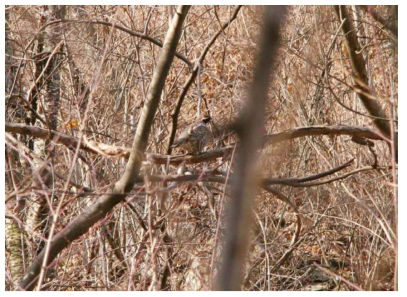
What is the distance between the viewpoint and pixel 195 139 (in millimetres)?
3900

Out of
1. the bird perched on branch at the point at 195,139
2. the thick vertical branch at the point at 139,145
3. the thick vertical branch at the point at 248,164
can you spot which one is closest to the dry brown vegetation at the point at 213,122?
the bird perched on branch at the point at 195,139

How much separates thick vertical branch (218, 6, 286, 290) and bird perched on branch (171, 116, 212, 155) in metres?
2.80

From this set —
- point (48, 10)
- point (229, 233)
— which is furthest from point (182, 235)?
point (229, 233)

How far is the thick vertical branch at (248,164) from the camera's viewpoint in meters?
0.91

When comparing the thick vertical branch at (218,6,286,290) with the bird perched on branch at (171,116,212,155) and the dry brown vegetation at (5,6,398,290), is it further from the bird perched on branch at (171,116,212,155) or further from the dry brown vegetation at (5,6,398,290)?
the dry brown vegetation at (5,6,398,290)

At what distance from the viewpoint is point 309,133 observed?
11.2ft

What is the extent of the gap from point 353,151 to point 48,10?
A: 2792mm

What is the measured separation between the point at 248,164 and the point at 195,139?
9.70ft

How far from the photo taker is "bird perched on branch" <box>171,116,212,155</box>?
3.84 metres

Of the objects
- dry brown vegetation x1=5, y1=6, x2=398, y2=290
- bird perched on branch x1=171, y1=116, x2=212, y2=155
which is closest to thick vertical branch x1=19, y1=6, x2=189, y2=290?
bird perched on branch x1=171, y1=116, x2=212, y2=155

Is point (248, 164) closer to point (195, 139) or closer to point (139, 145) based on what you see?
point (139, 145)

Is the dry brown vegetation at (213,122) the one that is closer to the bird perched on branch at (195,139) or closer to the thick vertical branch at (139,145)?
the bird perched on branch at (195,139)

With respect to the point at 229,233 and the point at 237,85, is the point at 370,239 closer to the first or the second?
the point at 237,85

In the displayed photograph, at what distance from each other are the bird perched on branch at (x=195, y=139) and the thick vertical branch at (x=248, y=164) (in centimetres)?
280
